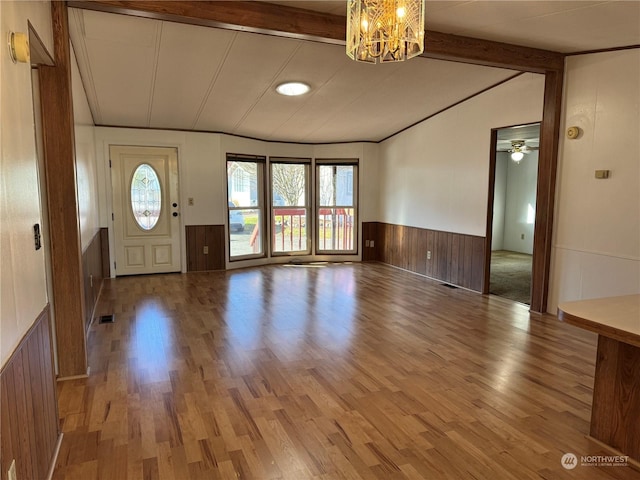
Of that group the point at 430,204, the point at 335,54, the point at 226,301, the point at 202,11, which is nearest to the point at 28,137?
the point at 202,11

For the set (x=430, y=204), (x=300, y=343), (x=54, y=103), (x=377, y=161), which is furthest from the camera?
(x=377, y=161)

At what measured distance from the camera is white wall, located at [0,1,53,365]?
4.65 feet

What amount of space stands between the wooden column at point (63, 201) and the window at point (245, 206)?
4.00 m

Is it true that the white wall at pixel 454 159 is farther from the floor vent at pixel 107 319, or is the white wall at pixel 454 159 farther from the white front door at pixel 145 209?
the floor vent at pixel 107 319

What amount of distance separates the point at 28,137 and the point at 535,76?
14.8 ft

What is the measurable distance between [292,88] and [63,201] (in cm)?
268

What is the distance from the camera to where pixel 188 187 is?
633cm

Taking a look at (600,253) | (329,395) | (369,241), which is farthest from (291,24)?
(369,241)

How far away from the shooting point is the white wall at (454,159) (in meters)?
4.61

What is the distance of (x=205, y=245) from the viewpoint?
21.5 feet

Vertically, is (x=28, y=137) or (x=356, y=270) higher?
(x=28, y=137)

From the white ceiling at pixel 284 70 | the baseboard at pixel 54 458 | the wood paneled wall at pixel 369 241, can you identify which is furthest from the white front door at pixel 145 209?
the baseboard at pixel 54 458

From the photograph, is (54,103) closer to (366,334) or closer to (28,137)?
(28,137)

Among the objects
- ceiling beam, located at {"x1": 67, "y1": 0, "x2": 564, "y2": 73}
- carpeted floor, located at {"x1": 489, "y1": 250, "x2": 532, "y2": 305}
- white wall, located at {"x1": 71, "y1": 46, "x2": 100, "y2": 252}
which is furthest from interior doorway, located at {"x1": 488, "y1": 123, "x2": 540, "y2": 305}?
white wall, located at {"x1": 71, "y1": 46, "x2": 100, "y2": 252}
